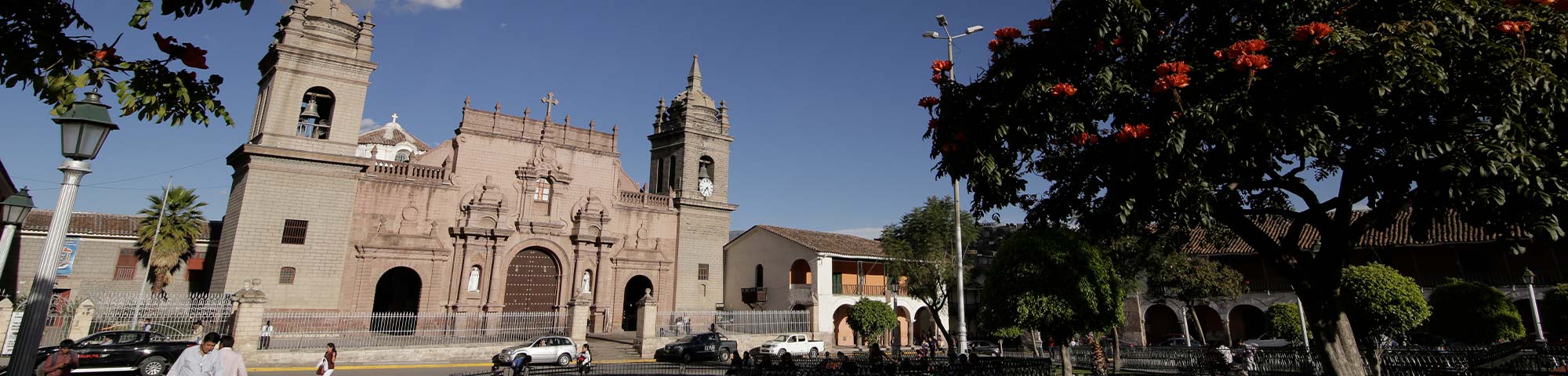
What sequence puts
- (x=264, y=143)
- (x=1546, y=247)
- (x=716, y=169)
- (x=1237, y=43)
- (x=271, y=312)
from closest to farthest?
1. (x=1237, y=43)
2. (x=271, y=312)
3. (x=264, y=143)
4. (x=1546, y=247)
5. (x=716, y=169)

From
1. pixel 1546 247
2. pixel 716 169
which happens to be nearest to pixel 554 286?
pixel 716 169

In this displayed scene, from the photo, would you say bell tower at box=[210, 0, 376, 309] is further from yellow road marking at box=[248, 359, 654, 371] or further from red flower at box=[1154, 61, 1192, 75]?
red flower at box=[1154, 61, 1192, 75]

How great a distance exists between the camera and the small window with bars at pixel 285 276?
22.4 meters

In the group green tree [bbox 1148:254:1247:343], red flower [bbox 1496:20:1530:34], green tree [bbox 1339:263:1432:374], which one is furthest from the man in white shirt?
green tree [bbox 1148:254:1247:343]

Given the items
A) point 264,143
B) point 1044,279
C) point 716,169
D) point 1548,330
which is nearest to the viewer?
point 1044,279

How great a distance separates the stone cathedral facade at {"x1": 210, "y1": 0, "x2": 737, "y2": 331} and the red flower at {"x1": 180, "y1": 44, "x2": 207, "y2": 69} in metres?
20.6

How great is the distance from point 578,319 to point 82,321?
38.2ft

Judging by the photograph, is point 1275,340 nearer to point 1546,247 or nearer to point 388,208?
point 1546,247

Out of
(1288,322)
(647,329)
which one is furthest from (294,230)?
(1288,322)

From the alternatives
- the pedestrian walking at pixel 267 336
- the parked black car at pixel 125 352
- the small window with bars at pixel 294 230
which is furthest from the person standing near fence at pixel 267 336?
the small window with bars at pixel 294 230

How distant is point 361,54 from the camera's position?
25453mm

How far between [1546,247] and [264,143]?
4515cm

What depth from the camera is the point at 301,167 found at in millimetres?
23516

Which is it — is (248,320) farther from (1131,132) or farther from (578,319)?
(1131,132)
